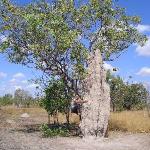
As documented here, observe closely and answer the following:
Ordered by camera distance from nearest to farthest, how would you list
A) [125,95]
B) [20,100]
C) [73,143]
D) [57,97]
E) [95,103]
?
[73,143]
[95,103]
[57,97]
[125,95]
[20,100]

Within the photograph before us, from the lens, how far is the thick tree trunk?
27172mm

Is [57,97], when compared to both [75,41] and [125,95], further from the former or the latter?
[125,95]

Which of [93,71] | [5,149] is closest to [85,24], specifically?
[93,71]

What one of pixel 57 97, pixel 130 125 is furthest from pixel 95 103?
pixel 130 125

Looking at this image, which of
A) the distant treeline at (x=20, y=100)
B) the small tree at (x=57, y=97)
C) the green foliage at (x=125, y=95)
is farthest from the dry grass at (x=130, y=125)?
the distant treeline at (x=20, y=100)

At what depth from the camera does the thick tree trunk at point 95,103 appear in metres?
27.2

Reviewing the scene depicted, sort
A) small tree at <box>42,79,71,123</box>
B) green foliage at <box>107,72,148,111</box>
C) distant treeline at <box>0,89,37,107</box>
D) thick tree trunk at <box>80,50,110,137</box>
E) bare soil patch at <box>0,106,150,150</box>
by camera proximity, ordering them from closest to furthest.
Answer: bare soil patch at <box>0,106,150,150</box>, thick tree trunk at <box>80,50,110,137</box>, small tree at <box>42,79,71,123</box>, green foliage at <box>107,72,148,111</box>, distant treeline at <box>0,89,37,107</box>

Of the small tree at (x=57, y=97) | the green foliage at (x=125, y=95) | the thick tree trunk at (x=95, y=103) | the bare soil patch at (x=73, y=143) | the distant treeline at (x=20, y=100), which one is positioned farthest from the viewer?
the distant treeline at (x=20, y=100)

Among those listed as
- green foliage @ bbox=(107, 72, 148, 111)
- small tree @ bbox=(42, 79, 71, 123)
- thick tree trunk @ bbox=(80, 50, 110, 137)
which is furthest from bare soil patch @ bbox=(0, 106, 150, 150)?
green foliage @ bbox=(107, 72, 148, 111)

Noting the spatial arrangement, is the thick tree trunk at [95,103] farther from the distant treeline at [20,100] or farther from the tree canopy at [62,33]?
the distant treeline at [20,100]

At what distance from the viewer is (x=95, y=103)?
27.6m

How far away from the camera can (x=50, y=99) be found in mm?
34688

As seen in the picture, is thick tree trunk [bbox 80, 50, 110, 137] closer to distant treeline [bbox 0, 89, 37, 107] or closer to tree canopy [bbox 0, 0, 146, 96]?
tree canopy [bbox 0, 0, 146, 96]

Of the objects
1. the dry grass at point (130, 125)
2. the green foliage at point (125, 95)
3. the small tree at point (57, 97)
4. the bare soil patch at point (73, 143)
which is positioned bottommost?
the bare soil patch at point (73, 143)
